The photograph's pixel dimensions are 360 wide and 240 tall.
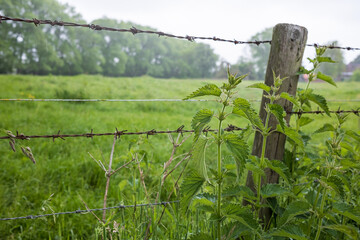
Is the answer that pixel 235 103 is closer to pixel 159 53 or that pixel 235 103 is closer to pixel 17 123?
pixel 17 123

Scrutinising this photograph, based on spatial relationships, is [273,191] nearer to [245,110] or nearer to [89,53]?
[245,110]

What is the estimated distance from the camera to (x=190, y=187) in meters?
1.51

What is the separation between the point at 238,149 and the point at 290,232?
0.65m

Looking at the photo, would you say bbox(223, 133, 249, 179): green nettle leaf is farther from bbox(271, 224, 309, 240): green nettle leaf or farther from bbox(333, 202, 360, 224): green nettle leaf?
bbox(333, 202, 360, 224): green nettle leaf

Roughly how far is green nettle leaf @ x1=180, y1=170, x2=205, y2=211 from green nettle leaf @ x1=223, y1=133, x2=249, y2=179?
201 millimetres

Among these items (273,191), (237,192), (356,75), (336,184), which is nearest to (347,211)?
(336,184)

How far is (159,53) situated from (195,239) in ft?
40.4

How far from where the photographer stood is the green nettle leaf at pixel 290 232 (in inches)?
62.9

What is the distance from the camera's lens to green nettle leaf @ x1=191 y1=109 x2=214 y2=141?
1401 millimetres

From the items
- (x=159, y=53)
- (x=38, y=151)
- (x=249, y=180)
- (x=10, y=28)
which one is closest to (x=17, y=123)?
(x=38, y=151)

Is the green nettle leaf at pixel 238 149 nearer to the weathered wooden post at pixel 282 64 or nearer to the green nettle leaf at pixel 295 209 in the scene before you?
the green nettle leaf at pixel 295 209

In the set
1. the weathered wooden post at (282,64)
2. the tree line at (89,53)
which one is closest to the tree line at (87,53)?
the tree line at (89,53)

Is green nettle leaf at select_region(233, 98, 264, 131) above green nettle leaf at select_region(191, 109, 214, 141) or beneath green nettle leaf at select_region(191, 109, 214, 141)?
above

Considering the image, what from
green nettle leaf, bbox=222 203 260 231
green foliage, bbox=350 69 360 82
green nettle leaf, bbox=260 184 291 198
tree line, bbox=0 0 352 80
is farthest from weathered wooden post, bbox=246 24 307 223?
green foliage, bbox=350 69 360 82
